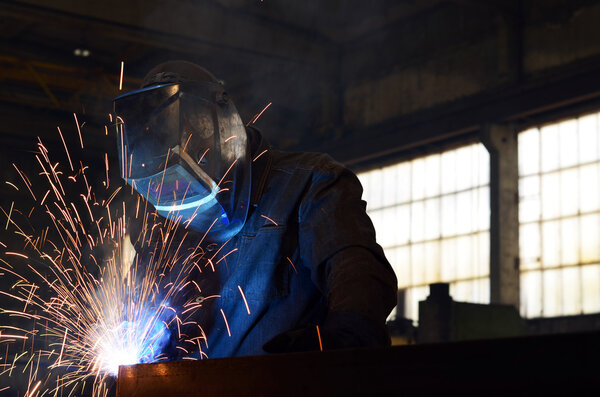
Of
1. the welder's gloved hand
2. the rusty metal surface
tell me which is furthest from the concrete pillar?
the rusty metal surface

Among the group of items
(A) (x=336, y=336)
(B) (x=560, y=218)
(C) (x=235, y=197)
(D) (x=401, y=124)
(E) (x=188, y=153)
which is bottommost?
(A) (x=336, y=336)

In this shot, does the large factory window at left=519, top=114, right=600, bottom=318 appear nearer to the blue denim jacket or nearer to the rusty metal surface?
the blue denim jacket

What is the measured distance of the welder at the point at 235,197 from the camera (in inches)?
94.4

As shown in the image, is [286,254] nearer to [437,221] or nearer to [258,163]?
[258,163]

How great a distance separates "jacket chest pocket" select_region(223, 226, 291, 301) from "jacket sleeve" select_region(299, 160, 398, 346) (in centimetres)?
9

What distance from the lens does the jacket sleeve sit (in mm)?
1809

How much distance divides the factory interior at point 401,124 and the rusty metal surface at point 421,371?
13.9 feet

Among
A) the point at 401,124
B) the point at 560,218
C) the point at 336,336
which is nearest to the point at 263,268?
the point at 336,336

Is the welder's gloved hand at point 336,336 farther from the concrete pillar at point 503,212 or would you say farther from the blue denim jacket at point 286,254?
the concrete pillar at point 503,212

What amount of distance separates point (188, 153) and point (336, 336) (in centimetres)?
98

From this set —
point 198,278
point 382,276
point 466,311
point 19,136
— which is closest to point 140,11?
point 19,136

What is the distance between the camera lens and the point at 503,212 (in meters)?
8.05

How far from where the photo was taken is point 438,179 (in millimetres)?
8977

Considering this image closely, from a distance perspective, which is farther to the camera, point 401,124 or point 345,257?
point 401,124
